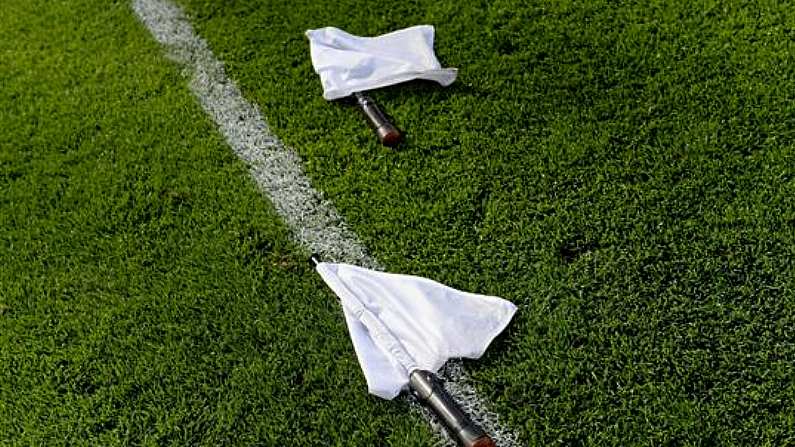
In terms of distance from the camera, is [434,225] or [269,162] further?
[269,162]

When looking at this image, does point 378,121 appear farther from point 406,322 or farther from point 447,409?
point 447,409

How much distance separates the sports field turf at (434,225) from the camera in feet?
11.0

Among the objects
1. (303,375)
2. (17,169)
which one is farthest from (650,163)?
(17,169)

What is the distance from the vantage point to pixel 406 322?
11.9 ft

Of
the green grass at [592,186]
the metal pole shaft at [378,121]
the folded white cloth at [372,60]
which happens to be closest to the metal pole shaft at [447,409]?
the green grass at [592,186]

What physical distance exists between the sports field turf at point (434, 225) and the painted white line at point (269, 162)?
6 cm

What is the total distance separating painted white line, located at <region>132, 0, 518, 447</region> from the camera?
3404 mm

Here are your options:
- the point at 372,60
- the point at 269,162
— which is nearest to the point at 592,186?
the point at 372,60

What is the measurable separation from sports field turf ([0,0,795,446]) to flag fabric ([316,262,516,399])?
68 mm

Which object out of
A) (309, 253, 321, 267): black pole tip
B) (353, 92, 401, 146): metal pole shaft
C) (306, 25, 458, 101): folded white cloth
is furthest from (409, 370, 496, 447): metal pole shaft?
(306, 25, 458, 101): folded white cloth

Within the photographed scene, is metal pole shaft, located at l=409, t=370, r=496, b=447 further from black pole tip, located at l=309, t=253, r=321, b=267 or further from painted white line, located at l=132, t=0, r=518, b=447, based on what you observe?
black pole tip, located at l=309, t=253, r=321, b=267

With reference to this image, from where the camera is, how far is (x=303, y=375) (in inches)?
137

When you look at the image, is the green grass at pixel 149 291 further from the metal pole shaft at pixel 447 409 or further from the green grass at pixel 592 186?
the green grass at pixel 592 186

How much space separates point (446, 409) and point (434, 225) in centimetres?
96
